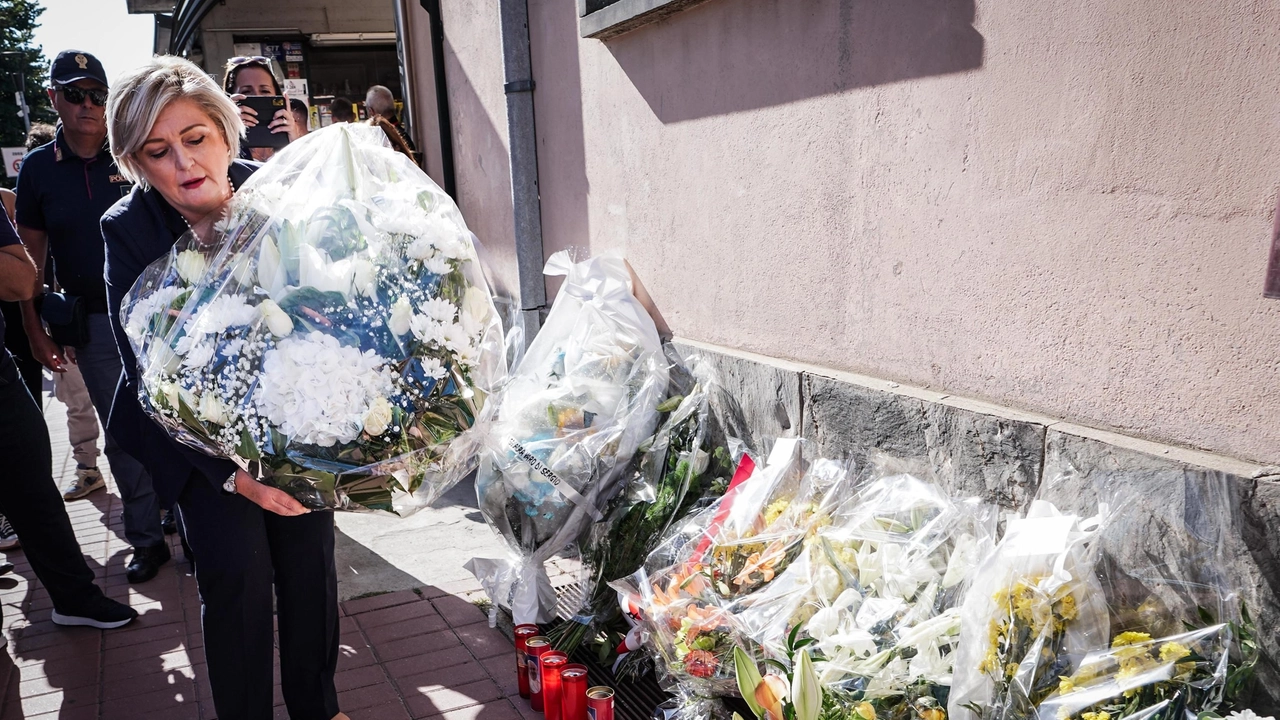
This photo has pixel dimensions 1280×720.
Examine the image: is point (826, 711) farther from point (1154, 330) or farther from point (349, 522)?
point (349, 522)

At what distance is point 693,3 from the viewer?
3695 millimetres

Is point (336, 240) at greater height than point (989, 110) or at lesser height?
lesser

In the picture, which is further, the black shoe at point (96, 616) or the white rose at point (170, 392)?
the black shoe at point (96, 616)

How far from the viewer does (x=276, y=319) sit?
2.20 metres

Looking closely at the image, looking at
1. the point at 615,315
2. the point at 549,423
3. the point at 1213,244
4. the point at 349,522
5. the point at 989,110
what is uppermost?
the point at 989,110

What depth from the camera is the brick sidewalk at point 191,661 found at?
3.18m

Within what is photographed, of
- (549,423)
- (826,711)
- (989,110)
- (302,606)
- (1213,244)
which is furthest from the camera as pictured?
(549,423)

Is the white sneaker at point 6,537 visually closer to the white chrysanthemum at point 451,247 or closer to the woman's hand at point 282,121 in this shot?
the woman's hand at point 282,121

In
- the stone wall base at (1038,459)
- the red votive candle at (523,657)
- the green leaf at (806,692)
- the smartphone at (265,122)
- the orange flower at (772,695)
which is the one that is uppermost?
the smartphone at (265,122)

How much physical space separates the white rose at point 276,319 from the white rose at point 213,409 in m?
0.22

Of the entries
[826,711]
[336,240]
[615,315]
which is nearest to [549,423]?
[615,315]

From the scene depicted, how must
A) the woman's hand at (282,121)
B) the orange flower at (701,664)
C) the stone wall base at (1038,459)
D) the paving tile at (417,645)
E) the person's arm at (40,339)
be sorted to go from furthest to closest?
the woman's hand at (282,121), the person's arm at (40,339), the paving tile at (417,645), the orange flower at (701,664), the stone wall base at (1038,459)

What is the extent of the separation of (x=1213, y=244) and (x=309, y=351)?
2.10 metres

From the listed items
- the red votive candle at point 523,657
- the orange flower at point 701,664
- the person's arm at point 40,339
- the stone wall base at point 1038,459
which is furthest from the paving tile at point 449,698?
the person's arm at point 40,339
